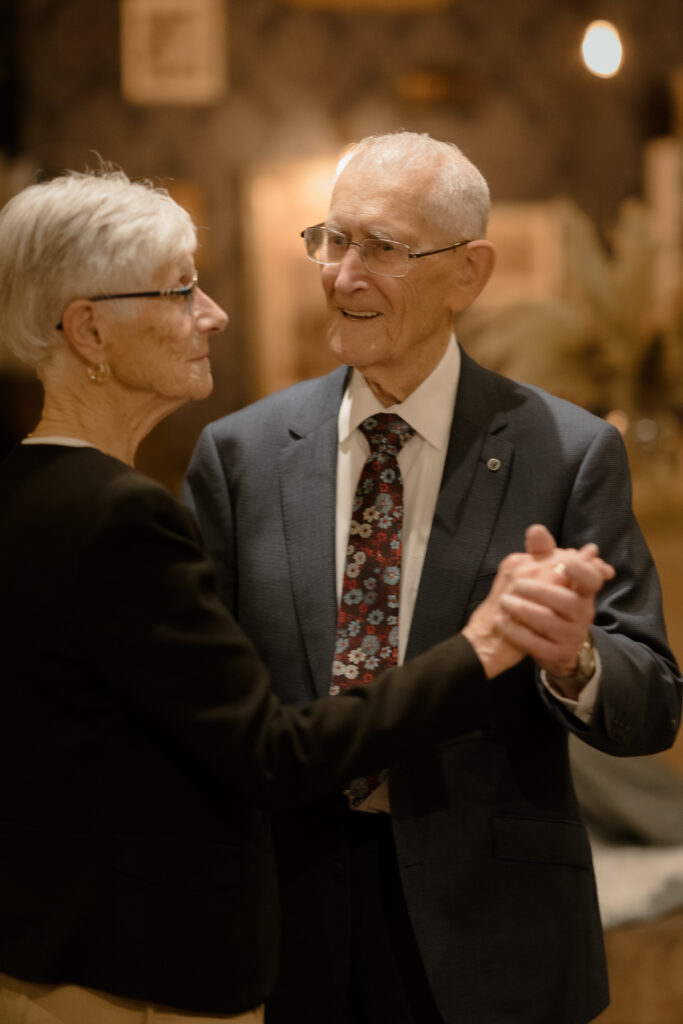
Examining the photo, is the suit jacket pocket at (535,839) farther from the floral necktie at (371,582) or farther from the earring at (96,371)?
the earring at (96,371)

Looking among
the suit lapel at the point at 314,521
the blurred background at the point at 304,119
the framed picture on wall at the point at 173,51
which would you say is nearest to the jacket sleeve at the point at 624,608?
the suit lapel at the point at 314,521

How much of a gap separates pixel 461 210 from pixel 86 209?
0.63 m

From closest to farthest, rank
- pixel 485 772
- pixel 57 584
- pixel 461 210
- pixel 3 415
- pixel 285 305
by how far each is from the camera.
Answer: pixel 57 584, pixel 485 772, pixel 461 210, pixel 3 415, pixel 285 305

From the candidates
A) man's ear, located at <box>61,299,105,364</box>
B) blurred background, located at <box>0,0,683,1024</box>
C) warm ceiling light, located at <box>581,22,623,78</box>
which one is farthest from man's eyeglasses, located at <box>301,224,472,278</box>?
warm ceiling light, located at <box>581,22,623,78</box>

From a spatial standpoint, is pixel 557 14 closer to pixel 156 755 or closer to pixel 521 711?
pixel 521 711

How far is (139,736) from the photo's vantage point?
139cm

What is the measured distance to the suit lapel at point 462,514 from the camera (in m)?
1.67

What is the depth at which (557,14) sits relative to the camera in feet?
17.7

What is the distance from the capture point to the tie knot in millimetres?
1789

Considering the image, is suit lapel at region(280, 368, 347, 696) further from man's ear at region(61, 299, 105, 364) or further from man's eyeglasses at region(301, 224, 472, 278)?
man's ear at region(61, 299, 105, 364)

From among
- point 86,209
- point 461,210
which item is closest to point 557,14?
point 461,210

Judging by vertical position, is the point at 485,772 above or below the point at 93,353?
below

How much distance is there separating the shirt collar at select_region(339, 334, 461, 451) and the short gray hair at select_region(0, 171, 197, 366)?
1.51 ft

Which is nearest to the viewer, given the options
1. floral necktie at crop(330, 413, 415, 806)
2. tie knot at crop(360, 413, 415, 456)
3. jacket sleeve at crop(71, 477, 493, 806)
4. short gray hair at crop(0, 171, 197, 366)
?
jacket sleeve at crop(71, 477, 493, 806)
